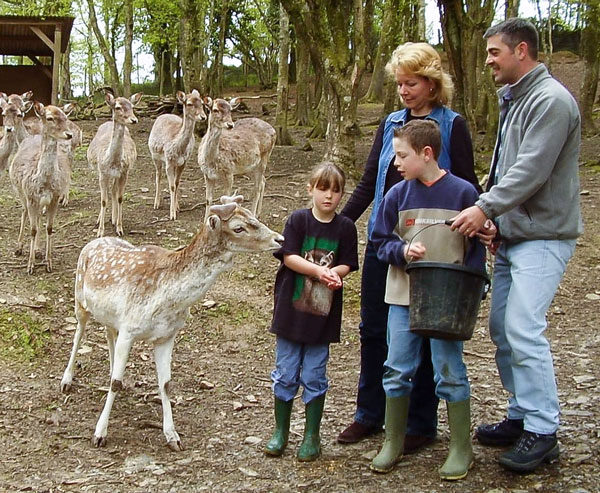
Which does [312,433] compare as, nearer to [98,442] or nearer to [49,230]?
[98,442]

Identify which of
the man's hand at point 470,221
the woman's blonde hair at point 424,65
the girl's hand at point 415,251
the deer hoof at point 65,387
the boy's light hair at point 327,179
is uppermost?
the woman's blonde hair at point 424,65

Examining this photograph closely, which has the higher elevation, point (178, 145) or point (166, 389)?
point (178, 145)

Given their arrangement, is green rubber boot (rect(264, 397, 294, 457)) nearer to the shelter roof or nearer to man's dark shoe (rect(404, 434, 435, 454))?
man's dark shoe (rect(404, 434, 435, 454))

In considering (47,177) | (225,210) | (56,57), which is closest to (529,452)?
(225,210)

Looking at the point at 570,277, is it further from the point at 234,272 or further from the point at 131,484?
the point at 131,484

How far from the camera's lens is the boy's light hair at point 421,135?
12.6 ft

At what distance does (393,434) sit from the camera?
4.09 metres

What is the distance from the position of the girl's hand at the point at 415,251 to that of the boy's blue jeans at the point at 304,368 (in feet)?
2.57

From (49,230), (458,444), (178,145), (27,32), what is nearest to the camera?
(458,444)

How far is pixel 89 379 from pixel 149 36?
995 inches

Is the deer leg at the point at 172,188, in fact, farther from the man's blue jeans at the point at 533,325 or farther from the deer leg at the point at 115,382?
the man's blue jeans at the point at 533,325

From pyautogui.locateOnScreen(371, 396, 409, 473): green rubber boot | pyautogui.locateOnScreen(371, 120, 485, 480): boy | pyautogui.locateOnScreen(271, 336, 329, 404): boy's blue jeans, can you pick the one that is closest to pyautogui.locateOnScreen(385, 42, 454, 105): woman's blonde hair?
pyautogui.locateOnScreen(371, 120, 485, 480): boy

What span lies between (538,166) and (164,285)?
2.29 meters

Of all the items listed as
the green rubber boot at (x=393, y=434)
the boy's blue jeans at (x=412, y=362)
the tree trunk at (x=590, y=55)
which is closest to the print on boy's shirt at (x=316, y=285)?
the boy's blue jeans at (x=412, y=362)
